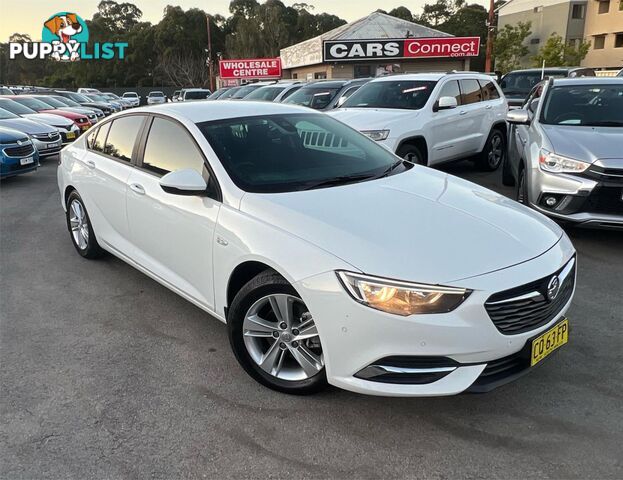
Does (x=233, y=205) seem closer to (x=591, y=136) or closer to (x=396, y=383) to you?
(x=396, y=383)

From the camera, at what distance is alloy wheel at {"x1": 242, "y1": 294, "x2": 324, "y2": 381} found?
112 inches

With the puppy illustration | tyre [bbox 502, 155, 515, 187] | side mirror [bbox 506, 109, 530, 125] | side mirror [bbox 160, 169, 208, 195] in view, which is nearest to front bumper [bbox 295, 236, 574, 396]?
side mirror [bbox 160, 169, 208, 195]

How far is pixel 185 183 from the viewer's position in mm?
3260

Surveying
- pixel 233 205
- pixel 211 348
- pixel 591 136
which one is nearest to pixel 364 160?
pixel 233 205

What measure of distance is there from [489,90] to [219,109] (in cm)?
697

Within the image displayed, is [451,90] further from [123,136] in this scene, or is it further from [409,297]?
[409,297]

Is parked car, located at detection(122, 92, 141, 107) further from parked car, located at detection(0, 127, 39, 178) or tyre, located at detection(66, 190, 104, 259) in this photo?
tyre, located at detection(66, 190, 104, 259)

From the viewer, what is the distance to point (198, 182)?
327cm

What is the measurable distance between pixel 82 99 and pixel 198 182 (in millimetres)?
25576

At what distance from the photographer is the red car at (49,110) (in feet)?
52.4

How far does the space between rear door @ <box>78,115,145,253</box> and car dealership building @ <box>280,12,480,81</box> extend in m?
25.0

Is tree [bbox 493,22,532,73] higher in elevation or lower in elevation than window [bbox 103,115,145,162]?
higher

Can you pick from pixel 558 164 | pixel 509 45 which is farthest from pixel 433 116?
pixel 509 45

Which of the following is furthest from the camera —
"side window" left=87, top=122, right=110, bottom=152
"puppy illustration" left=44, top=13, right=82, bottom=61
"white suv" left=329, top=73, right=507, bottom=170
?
"puppy illustration" left=44, top=13, right=82, bottom=61
